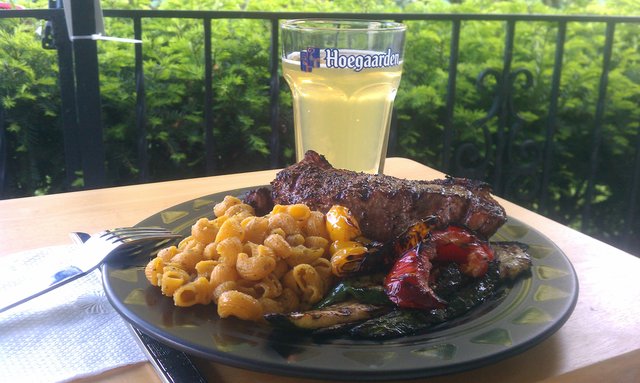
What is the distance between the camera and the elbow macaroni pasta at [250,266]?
0.73 metres

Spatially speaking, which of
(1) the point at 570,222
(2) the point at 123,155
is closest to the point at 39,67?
(2) the point at 123,155

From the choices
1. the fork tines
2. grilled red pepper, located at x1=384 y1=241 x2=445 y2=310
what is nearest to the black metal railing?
the fork tines

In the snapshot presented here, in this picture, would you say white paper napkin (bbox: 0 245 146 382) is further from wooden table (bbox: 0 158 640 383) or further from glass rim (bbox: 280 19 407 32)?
glass rim (bbox: 280 19 407 32)

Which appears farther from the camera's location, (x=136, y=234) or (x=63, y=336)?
(x=136, y=234)

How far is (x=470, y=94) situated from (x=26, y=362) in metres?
2.40

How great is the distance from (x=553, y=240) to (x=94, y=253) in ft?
2.44

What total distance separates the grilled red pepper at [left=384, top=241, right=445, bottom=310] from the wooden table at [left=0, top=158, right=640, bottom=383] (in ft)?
0.28

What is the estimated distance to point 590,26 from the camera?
3061 millimetres

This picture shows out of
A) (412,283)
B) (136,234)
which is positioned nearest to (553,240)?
(412,283)

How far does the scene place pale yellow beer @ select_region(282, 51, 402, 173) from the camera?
127 cm

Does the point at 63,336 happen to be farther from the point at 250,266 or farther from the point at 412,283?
the point at 412,283

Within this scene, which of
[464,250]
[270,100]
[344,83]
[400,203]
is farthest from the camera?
[270,100]

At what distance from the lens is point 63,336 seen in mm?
749

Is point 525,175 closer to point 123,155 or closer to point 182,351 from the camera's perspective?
point 123,155
